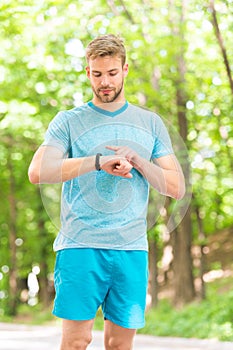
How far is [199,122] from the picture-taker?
13.1m

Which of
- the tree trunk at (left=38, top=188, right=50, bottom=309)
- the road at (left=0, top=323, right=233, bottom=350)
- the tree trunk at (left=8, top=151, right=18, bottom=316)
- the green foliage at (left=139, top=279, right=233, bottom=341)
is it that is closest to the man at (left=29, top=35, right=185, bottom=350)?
the road at (left=0, top=323, right=233, bottom=350)

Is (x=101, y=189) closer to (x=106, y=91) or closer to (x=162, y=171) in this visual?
(x=162, y=171)

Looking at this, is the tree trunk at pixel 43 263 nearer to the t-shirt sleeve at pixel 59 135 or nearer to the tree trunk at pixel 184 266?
the tree trunk at pixel 184 266

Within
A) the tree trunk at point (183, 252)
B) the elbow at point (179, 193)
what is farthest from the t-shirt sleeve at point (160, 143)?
the tree trunk at point (183, 252)

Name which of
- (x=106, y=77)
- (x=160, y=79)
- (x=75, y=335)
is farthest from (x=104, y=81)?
(x=160, y=79)

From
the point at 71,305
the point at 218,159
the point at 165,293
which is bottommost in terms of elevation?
the point at 165,293

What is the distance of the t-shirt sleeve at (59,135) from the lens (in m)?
2.79

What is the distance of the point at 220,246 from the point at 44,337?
1260cm

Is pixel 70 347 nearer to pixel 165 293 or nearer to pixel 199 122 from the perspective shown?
pixel 199 122

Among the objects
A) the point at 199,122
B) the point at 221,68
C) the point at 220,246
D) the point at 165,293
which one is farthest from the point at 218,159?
the point at 220,246

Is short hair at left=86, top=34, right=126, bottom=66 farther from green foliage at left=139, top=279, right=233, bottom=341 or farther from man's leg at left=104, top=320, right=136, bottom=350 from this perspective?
green foliage at left=139, top=279, right=233, bottom=341

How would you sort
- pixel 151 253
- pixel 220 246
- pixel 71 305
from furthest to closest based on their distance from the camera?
pixel 220 246
pixel 151 253
pixel 71 305

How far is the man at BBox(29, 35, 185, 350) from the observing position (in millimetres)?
2773

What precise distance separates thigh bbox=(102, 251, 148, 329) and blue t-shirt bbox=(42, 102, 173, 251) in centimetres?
5
